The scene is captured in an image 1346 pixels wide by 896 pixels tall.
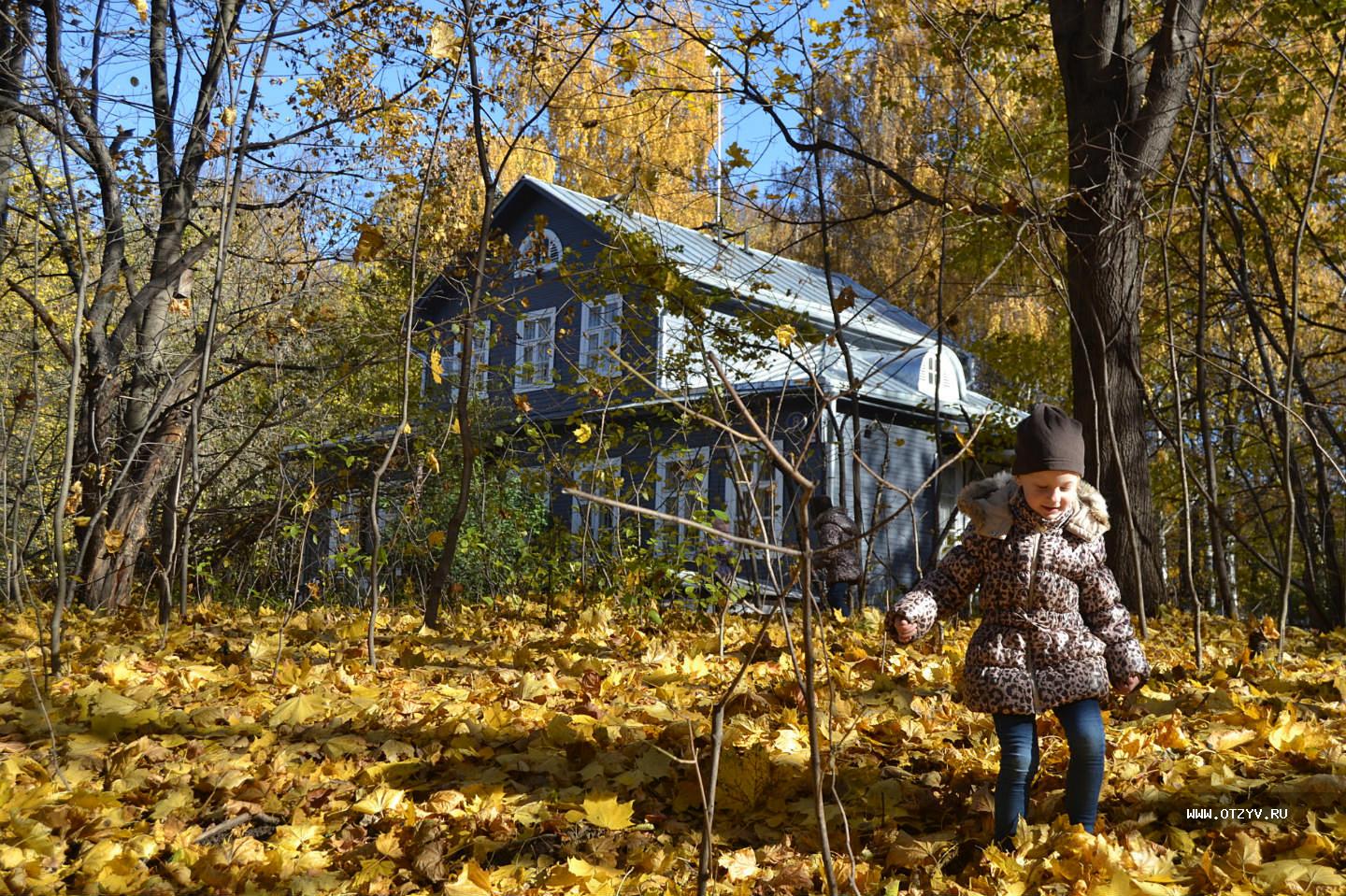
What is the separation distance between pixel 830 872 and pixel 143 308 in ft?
26.7

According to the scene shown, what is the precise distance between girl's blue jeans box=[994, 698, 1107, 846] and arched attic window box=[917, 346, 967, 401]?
12.9 m

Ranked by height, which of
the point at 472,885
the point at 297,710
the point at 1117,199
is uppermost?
the point at 1117,199

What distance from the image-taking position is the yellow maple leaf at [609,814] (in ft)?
9.84

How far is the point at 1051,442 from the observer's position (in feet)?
9.20

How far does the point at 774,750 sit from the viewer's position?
355 cm

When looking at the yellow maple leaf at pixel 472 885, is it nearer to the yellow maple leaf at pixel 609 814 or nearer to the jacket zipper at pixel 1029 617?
the yellow maple leaf at pixel 609 814

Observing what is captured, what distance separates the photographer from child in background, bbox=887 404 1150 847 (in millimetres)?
2822

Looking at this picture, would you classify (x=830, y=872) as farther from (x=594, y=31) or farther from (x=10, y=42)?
(x=10, y=42)

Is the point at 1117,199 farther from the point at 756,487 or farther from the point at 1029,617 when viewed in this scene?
the point at 1029,617

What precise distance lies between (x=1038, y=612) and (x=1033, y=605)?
0.02 m

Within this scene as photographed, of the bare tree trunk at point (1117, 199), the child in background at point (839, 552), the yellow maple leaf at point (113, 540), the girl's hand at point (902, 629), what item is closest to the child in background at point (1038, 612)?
the girl's hand at point (902, 629)

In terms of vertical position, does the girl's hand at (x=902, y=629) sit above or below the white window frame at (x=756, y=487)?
below

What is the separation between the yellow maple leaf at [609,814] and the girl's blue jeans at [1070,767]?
3.23 ft

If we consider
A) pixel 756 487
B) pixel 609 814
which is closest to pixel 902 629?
pixel 609 814
